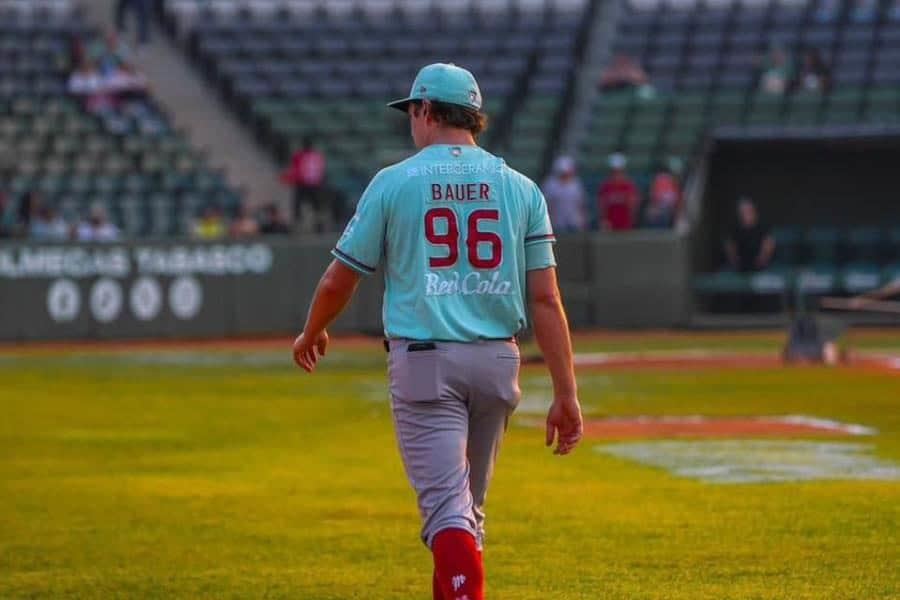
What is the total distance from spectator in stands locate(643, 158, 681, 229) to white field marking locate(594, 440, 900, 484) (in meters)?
16.0

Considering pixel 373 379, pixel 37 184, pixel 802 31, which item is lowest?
pixel 373 379

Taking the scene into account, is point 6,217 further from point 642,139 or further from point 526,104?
point 642,139

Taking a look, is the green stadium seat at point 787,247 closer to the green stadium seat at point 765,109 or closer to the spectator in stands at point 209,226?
the green stadium seat at point 765,109

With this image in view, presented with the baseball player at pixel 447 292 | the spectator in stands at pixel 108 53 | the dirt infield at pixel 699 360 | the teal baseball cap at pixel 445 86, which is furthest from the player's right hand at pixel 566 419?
the spectator in stands at pixel 108 53

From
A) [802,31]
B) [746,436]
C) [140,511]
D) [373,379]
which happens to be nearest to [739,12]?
[802,31]

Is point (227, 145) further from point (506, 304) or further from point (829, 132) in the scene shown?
point (506, 304)

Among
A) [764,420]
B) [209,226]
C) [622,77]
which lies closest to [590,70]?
[622,77]

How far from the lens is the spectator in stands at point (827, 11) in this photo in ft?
117

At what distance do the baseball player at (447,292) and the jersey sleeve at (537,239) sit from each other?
3 cm

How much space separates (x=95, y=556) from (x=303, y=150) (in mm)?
22005

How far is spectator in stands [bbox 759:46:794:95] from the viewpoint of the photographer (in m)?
33.0

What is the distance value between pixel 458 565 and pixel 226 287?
72.9 ft

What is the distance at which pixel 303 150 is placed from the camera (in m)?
Answer: 30.5

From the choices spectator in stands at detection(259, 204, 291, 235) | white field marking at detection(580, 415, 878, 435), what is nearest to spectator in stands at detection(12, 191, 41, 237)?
spectator in stands at detection(259, 204, 291, 235)
